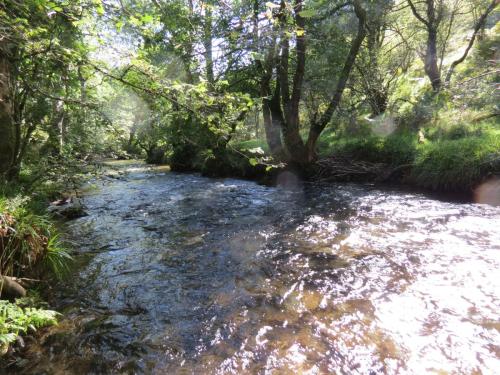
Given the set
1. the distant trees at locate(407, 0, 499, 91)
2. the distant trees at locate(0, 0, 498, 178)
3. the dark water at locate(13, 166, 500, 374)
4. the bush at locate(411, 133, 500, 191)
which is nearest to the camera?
the dark water at locate(13, 166, 500, 374)

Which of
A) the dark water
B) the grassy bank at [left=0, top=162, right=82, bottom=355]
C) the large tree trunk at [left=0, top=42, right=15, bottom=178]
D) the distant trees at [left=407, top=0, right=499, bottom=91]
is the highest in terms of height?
the distant trees at [left=407, top=0, right=499, bottom=91]

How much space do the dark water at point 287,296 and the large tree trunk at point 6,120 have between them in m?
2.22

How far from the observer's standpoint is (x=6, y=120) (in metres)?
5.28

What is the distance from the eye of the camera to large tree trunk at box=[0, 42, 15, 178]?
15.9 feet

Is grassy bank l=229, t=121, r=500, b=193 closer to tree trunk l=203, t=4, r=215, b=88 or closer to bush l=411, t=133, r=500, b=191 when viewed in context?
bush l=411, t=133, r=500, b=191

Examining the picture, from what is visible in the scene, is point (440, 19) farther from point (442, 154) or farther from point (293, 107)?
point (293, 107)

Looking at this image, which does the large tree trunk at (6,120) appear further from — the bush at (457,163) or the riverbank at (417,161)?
the bush at (457,163)

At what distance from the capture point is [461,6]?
14.1 m

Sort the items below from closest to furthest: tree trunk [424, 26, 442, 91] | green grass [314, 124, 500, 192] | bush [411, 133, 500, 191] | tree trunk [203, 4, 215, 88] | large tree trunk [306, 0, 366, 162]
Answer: tree trunk [203, 4, 215, 88] < bush [411, 133, 500, 191] < green grass [314, 124, 500, 192] < large tree trunk [306, 0, 366, 162] < tree trunk [424, 26, 442, 91]

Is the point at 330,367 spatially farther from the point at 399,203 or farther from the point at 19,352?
the point at 399,203

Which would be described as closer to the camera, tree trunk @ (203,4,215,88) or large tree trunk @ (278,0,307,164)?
tree trunk @ (203,4,215,88)

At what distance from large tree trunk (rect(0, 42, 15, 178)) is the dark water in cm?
222

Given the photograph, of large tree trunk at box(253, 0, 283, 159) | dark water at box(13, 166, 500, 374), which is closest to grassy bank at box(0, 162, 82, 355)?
dark water at box(13, 166, 500, 374)

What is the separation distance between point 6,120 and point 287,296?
5.50 m
